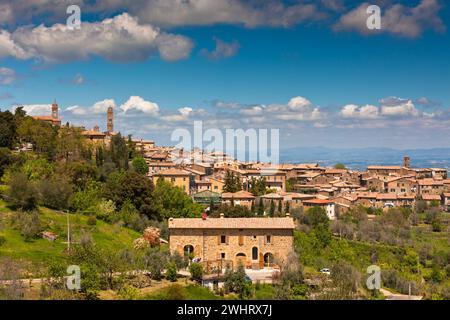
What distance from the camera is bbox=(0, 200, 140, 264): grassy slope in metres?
25.7

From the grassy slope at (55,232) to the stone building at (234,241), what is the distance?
457 cm

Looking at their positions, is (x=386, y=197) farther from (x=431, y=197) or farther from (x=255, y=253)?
(x=255, y=253)

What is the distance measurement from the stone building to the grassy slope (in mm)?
4574

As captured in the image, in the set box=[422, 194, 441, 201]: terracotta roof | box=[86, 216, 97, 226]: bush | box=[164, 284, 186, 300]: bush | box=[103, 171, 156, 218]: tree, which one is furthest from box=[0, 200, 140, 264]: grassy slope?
box=[422, 194, 441, 201]: terracotta roof

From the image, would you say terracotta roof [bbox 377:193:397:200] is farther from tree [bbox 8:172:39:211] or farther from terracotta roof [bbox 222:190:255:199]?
tree [bbox 8:172:39:211]

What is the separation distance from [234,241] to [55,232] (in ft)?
35.3

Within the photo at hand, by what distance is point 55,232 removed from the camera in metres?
30.7

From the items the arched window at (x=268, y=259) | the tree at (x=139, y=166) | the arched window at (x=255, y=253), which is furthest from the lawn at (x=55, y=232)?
the tree at (x=139, y=166)

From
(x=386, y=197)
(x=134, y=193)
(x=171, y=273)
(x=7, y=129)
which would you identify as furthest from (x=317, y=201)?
(x=171, y=273)
